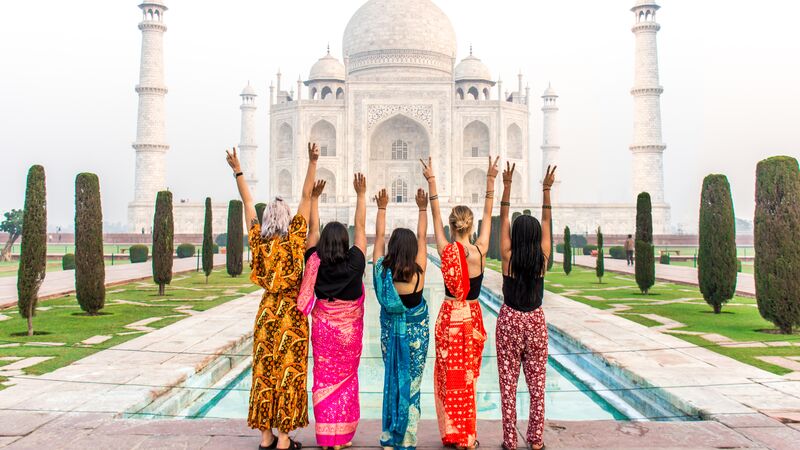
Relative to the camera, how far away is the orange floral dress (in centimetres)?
298

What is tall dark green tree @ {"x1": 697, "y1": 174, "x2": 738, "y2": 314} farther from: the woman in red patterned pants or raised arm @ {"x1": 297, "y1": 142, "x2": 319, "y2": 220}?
raised arm @ {"x1": 297, "y1": 142, "x2": 319, "y2": 220}

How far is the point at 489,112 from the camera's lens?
33.7m

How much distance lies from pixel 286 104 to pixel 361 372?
30101 mm

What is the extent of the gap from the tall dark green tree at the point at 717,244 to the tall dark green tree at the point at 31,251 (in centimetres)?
654

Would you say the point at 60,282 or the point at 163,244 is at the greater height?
the point at 163,244

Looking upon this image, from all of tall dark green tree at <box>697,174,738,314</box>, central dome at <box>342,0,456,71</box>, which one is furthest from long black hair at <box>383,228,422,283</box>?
central dome at <box>342,0,456,71</box>

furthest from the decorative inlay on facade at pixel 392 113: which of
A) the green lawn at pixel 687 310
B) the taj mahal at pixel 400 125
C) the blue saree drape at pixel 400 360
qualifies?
the blue saree drape at pixel 400 360

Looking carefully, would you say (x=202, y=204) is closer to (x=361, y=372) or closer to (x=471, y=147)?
(x=471, y=147)

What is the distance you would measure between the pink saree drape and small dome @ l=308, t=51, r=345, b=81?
1417 inches

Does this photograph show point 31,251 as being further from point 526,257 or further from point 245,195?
point 526,257

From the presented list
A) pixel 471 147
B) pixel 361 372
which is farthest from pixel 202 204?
pixel 361 372

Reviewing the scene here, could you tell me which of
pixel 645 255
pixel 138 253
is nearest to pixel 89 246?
pixel 645 255

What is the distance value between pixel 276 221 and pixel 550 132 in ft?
121

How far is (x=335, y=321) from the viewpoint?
9.80 feet
